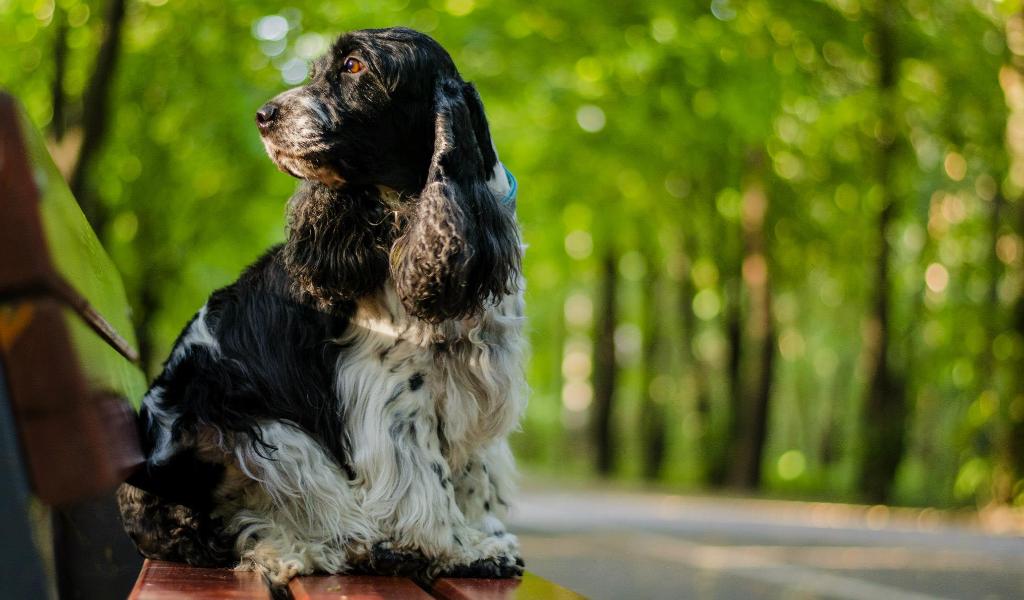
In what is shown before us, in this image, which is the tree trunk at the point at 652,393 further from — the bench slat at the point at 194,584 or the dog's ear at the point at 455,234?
the bench slat at the point at 194,584

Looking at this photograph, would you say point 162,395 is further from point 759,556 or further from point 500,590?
point 759,556

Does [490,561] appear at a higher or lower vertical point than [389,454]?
lower

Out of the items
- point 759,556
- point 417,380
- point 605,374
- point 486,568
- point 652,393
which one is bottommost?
point 652,393

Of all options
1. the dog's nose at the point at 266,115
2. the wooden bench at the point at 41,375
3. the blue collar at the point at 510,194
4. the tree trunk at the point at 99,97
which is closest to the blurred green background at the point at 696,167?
the tree trunk at the point at 99,97

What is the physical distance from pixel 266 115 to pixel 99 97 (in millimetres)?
5806

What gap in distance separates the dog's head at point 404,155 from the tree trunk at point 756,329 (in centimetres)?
1606

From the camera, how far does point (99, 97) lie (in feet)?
28.5

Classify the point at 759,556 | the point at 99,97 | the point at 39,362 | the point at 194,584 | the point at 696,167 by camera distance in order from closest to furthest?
the point at 39,362 → the point at 194,584 → the point at 759,556 → the point at 99,97 → the point at 696,167

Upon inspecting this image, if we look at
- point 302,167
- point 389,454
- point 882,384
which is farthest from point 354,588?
point 882,384

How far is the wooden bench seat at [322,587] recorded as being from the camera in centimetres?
260

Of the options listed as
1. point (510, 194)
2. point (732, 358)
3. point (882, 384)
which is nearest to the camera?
point (510, 194)

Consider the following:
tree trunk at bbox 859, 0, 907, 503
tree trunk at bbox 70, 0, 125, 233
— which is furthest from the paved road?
tree trunk at bbox 859, 0, 907, 503

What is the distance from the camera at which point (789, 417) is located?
1645 inches

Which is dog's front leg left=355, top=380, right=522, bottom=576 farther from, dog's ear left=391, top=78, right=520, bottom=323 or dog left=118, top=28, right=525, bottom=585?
dog's ear left=391, top=78, right=520, bottom=323
